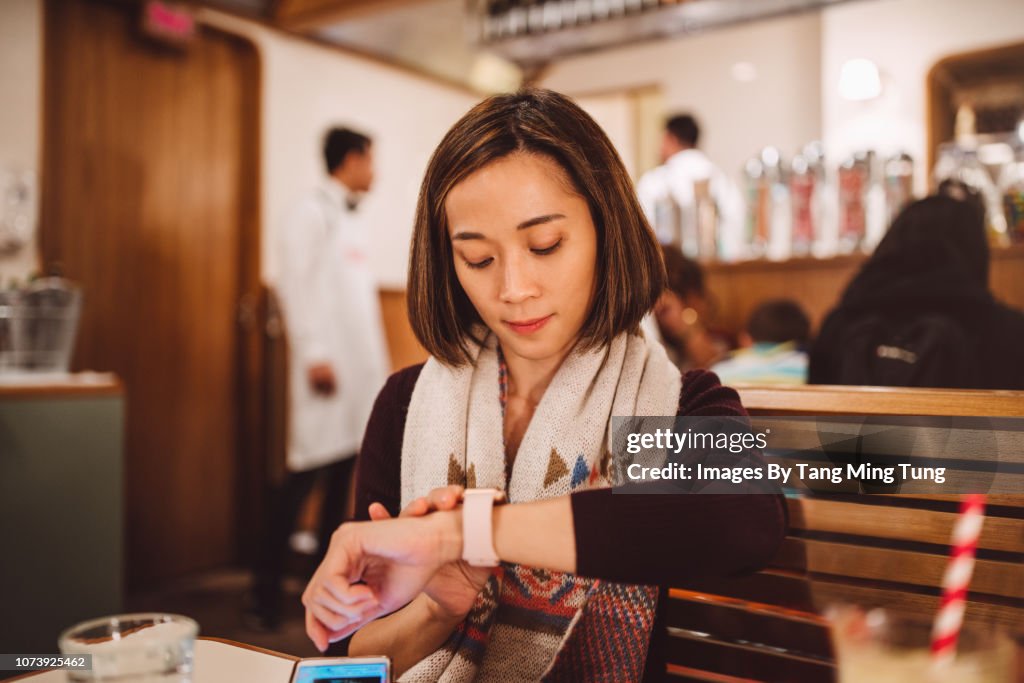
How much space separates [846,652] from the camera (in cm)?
57

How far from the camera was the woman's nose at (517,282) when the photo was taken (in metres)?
0.95

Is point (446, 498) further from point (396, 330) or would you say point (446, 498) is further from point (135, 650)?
point (396, 330)

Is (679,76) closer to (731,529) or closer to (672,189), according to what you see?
(672,189)


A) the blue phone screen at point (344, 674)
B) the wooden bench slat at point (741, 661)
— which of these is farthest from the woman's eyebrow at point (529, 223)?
the wooden bench slat at point (741, 661)

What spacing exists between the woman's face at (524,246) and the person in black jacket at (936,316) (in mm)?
886

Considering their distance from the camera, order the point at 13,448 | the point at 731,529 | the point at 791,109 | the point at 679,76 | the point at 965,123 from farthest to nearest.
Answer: the point at 679,76
the point at 791,109
the point at 965,123
the point at 13,448
the point at 731,529

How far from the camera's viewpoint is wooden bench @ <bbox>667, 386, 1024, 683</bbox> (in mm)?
956

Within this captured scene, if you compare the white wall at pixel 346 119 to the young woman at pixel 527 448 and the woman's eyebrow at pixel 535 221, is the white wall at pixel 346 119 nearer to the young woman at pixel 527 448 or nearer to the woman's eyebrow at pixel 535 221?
the young woman at pixel 527 448

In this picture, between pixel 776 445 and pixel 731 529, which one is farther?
pixel 776 445

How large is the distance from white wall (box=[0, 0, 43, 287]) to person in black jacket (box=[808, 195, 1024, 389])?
2.84m

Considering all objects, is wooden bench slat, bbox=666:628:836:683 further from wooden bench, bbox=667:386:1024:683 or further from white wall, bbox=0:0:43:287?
white wall, bbox=0:0:43:287

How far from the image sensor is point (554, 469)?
1019mm

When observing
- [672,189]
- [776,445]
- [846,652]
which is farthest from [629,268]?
[672,189]

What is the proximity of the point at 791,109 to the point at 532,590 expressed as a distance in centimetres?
413
